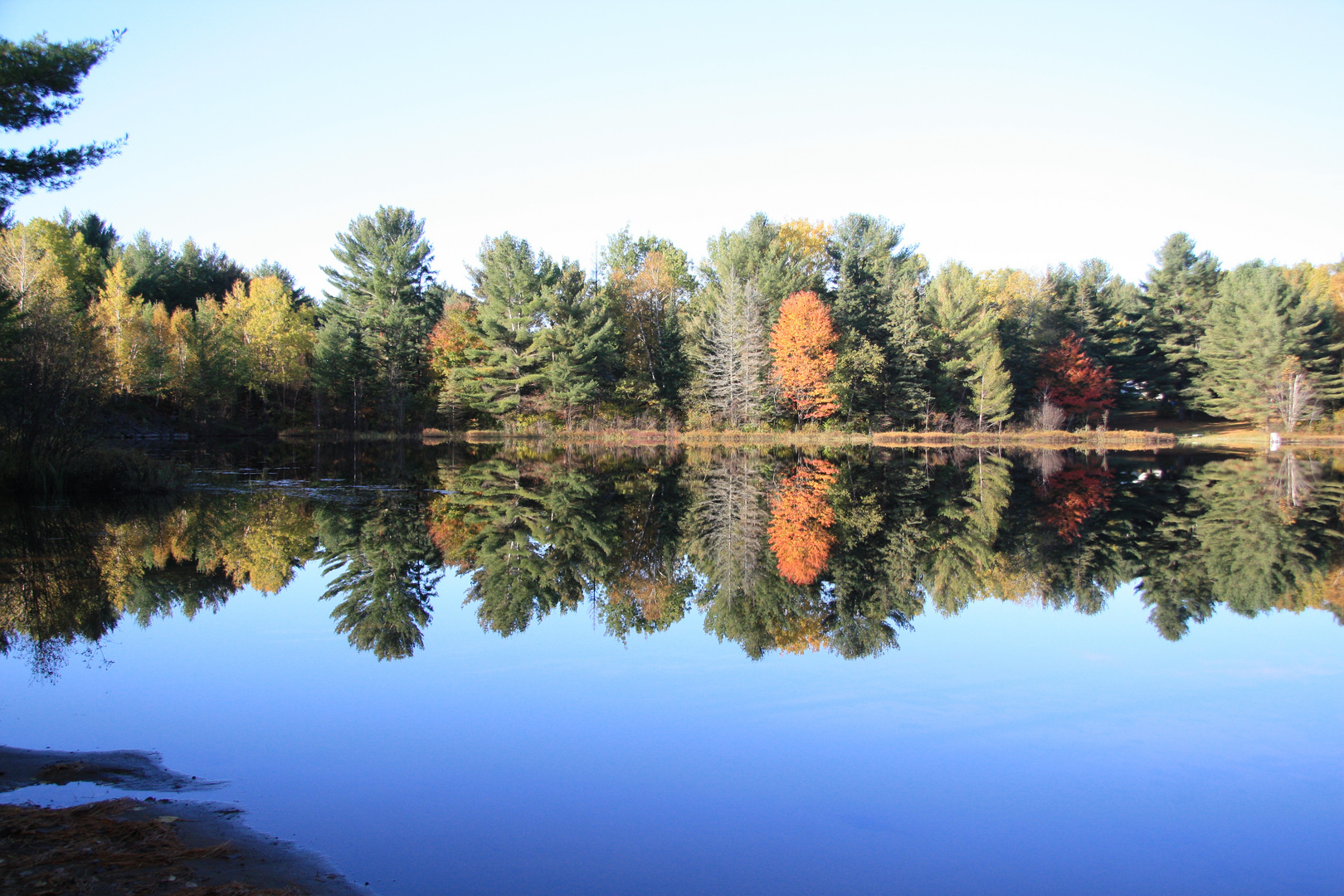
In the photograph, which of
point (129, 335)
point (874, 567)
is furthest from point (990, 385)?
point (129, 335)

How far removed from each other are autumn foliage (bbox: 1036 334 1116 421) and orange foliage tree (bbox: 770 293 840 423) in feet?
52.2

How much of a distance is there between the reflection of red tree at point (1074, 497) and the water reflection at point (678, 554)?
121 mm

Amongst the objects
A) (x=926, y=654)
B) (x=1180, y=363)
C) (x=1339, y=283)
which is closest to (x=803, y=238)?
(x=1180, y=363)

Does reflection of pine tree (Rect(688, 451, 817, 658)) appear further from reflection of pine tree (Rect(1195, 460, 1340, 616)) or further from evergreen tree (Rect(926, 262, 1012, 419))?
evergreen tree (Rect(926, 262, 1012, 419))

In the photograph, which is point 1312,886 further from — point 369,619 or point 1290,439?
point 1290,439

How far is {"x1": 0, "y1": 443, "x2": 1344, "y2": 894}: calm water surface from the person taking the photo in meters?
4.03

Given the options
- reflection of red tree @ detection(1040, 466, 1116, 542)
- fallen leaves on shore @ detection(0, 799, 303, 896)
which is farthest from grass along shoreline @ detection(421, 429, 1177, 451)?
fallen leaves on shore @ detection(0, 799, 303, 896)

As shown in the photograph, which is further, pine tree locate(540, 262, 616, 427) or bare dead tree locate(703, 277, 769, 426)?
pine tree locate(540, 262, 616, 427)

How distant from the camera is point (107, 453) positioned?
17031mm

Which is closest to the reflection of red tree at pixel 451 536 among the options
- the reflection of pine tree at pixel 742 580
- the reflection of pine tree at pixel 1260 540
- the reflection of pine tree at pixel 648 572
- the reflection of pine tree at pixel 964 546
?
the reflection of pine tree at pixel 648 572

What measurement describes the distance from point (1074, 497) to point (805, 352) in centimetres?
2424

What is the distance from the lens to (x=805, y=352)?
4184 cm

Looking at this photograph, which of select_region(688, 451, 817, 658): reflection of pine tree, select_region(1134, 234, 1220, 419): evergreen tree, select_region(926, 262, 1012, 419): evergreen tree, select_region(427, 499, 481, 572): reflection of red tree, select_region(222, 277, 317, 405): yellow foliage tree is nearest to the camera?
select_region(688, 451, 817, 658): reflection of pine tree

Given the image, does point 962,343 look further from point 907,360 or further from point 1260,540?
point 1260,540
